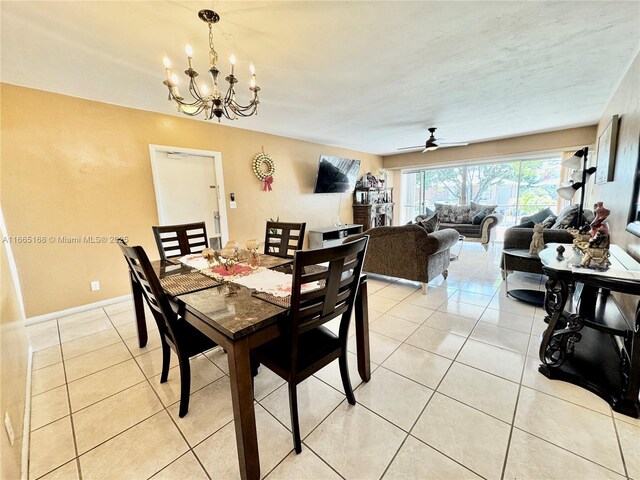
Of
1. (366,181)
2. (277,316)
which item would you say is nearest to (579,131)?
(366,181)

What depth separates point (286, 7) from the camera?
1.54m

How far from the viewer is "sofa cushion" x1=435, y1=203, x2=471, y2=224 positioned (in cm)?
588

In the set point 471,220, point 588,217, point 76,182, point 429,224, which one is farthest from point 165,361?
point 471,220

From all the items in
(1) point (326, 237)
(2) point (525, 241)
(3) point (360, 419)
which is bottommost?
(3) point (360, 419)

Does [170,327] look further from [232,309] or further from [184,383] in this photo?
[232,309]

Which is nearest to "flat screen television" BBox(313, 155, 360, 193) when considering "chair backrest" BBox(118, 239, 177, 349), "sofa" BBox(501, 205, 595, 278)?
"sofa" BBox(501, 205, 595, 278)

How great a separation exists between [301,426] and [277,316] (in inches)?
29.0

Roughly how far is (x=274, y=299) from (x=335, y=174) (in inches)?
179

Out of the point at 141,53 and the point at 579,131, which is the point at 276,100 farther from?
the point at 579,131

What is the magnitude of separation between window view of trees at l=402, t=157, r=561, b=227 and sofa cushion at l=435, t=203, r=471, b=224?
1.87 ft

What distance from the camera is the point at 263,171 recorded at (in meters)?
4.38

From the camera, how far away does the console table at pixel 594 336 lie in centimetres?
137

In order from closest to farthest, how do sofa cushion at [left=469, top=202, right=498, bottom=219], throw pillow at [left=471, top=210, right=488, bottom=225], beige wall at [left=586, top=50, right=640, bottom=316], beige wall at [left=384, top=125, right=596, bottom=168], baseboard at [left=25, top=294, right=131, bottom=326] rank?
beige wall at [left=586, top=50, right=640, bottom=316] < baseboard at [left=25, top=294, right=131, bottom=326] < beige wall at [left=384, top=125, right=596, bottom=168] < throw pillow at [left=471, top=210, right=488, bottom=225] < sofa cushion at [left=469, top=202, right=498, bottom=219]

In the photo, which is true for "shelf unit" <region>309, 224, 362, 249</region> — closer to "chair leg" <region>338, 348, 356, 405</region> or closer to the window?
the window
